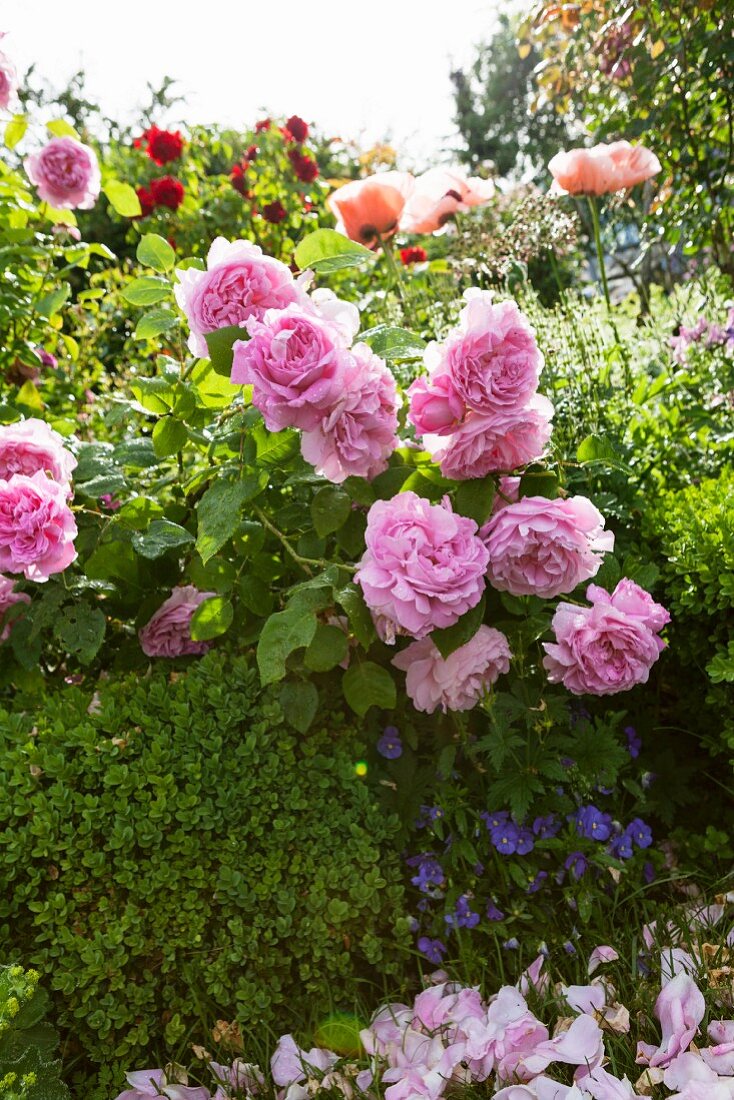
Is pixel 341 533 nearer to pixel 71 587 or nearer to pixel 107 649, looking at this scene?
pixel 71 587

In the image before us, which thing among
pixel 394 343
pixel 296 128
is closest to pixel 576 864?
pixel 394 343

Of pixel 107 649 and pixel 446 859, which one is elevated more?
pixel 107 649

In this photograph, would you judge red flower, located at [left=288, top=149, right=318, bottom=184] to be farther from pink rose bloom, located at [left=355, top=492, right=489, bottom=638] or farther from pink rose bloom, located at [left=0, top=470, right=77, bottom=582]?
pink rose bloom, located at [left=355, top=492, right=489, bottom=638]

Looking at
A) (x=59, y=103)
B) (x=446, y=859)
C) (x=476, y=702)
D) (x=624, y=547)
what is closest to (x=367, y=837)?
(x=446, y=859)

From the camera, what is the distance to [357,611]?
1.70 meters

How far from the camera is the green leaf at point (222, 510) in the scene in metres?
1.69

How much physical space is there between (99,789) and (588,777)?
0.99m

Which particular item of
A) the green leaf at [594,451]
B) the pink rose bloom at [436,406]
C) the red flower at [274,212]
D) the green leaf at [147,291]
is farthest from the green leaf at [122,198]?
the red flower at [274,212]

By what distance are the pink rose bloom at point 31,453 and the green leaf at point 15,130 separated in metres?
1.43

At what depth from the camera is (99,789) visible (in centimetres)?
178

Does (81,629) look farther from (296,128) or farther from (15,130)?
(296,128)

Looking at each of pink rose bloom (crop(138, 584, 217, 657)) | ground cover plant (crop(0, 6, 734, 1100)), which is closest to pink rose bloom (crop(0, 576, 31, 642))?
ground cover plant (crop(0, 6, 734, 1100))

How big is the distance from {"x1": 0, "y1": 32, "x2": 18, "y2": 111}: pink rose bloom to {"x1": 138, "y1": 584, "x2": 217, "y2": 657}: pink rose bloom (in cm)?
150

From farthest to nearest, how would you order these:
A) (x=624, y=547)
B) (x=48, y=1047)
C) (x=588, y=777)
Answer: (x=624, y=547)
(x=588, y=777)
(x=48, y=1047)
